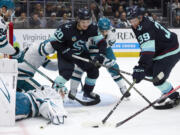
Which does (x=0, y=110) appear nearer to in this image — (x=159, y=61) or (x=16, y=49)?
(x=16, y=49)

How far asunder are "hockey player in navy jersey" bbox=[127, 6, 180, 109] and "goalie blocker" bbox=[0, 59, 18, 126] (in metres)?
1.05

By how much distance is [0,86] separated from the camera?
105 inches

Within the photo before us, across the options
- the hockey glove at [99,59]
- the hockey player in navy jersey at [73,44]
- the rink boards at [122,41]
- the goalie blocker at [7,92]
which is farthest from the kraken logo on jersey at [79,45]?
the rink boards at [122,41]

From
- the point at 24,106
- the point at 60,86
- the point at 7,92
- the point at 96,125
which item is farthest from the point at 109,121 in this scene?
the point at 7,92

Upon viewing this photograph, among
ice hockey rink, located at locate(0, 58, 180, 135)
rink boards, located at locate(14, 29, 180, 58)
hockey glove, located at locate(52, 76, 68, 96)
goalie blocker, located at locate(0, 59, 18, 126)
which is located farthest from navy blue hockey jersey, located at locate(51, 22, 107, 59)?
rink boards, located at locate(14, 29, 180, 58)

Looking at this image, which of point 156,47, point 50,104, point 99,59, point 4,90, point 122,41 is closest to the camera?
point 4,90

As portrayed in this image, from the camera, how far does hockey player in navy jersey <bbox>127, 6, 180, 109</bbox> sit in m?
3.05

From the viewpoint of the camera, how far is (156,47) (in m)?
3.33

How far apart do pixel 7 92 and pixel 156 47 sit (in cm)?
144

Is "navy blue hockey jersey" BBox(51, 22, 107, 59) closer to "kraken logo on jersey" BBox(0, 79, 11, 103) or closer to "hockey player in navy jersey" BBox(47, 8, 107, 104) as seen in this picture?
"hockey player in navy jersey" BBox(47, 8, 107, 104)

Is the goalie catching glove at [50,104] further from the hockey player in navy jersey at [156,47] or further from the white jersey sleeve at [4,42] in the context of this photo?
the hockey player in navy jersey at [156,47]

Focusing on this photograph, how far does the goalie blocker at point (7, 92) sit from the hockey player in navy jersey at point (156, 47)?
1.05 m

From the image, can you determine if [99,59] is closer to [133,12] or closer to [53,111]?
[133,12]

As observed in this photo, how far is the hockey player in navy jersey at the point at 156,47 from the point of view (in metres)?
3.05
